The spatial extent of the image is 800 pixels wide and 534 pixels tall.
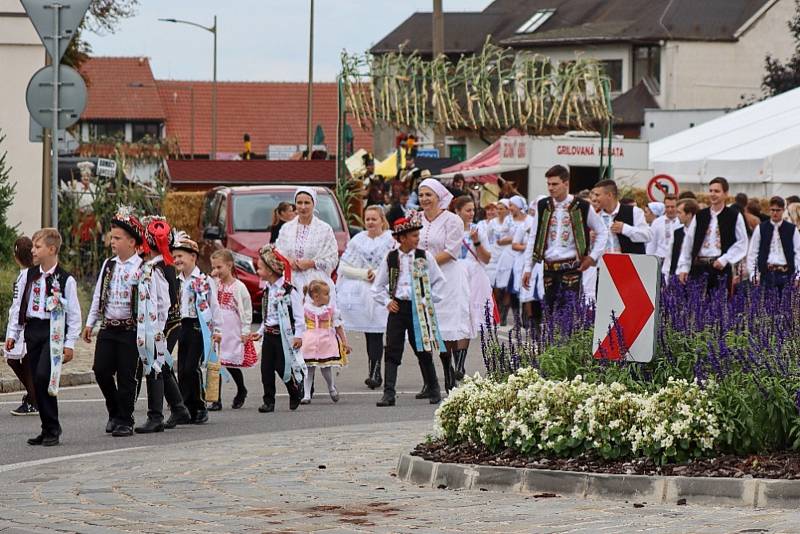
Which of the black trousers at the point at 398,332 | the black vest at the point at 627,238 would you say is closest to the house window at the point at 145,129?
the black vest at the point at 627,238

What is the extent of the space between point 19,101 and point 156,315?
49.7 feet

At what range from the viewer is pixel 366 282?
17.8 meters

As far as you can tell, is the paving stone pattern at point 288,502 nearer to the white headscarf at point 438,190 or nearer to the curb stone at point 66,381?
the white headscarf at point 438,190

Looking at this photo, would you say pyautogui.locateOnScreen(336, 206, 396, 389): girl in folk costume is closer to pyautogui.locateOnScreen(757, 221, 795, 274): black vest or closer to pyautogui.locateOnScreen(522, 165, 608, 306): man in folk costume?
pyautogui.locateOnScreen(522, 165, 608, 306): man in folk costume

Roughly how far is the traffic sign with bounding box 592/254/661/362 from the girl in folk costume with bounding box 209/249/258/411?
5291 millimetres

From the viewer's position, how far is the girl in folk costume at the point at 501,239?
27297mm

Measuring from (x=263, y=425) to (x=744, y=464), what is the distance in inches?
226

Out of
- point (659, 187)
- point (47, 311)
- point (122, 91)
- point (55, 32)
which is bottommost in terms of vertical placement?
point (47, 311)

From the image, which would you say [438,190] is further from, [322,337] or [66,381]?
[66,381]

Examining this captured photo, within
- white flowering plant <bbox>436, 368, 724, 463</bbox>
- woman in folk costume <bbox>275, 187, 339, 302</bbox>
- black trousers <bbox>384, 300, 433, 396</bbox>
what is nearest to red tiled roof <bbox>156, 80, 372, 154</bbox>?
woman in folk costume <bbox>275, 187, 339, 302</bbox>

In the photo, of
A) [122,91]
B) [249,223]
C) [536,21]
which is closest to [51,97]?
[249,223]

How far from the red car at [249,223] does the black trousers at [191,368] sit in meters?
11.0

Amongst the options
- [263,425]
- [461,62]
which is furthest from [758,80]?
[263,425]

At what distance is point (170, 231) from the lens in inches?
541
